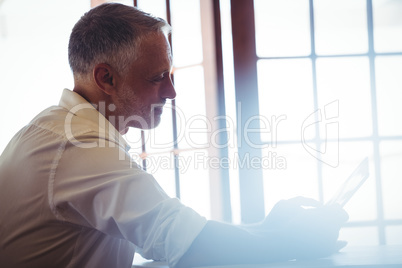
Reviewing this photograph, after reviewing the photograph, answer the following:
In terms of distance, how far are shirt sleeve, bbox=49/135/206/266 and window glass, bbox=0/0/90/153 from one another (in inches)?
69.9

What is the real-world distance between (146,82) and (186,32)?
1.20 m

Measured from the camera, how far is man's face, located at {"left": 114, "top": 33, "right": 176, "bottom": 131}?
1051mm

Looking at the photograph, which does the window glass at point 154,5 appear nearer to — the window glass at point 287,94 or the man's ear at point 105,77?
the window glass at point 287,94

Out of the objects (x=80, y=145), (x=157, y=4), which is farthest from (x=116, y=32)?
(x=157, y=4)

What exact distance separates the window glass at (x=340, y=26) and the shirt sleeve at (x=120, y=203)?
1589 millimetres

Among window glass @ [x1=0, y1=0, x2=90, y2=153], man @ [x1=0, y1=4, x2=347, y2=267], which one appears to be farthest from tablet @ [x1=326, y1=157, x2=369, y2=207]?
window glass @ [x1=0, y1=0, x2=90, y2=153]

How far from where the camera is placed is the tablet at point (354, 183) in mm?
868

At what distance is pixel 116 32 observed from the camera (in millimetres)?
1034

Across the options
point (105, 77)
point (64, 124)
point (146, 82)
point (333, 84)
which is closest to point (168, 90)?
point (146, 82)

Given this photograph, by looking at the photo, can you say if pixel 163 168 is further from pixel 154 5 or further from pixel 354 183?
pixel 354 183

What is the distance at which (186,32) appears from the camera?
2215mm

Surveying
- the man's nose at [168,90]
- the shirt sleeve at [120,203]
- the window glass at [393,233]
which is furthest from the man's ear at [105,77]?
the window glass at [393,233]

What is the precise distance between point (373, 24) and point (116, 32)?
59.9 inches

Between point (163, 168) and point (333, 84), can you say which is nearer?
point (333, 84)
